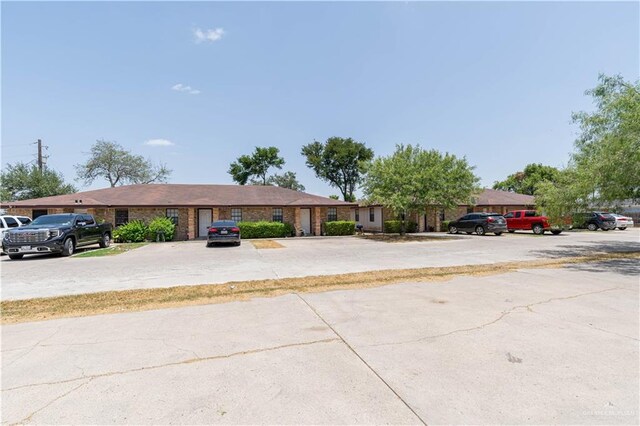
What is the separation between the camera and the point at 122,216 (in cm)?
2264

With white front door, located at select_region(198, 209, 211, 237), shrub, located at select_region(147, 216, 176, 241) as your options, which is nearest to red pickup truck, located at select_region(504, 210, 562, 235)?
white front door, located at select_region(198, 209, 211, 237)

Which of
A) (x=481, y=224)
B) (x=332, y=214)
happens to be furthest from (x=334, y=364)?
(x=481, y=224)

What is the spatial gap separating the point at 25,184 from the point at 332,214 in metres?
33.0

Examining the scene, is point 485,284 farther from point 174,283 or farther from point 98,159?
point 98,159

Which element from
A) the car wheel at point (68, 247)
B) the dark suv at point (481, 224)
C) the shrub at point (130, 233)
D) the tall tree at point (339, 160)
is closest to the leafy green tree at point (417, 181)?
→ the dark suv at point (481, 224)

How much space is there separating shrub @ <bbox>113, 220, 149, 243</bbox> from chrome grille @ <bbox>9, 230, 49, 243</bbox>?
7827 millimetres

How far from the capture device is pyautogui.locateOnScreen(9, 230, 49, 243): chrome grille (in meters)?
12.9

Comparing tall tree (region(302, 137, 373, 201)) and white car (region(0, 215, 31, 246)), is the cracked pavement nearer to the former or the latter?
white car (region(0, 215, 31, 246))

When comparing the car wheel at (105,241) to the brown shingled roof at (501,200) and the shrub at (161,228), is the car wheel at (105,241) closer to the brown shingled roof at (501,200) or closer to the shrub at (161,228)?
the shrub at (161,228)

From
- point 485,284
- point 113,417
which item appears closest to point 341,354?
point 113,417

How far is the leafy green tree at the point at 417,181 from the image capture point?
21828mm

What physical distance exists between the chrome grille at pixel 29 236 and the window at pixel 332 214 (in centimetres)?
1805

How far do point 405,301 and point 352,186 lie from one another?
48.4 m

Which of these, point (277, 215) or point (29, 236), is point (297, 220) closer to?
point (277, 215)
